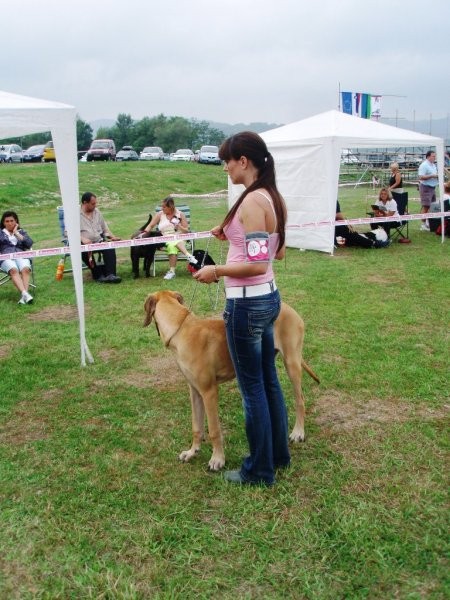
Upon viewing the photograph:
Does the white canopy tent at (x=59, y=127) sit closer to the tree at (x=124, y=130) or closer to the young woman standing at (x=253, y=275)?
the young woman standing at (x=253, y=275)

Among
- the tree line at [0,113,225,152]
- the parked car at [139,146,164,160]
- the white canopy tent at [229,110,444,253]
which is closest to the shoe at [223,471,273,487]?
the white canopy tent at [229,110,444,253]

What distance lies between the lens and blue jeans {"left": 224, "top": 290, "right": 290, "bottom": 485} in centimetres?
279

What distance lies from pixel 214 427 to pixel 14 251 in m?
5.65

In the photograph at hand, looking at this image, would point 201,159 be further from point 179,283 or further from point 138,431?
point 138,431

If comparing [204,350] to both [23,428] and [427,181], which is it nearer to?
[23,428]

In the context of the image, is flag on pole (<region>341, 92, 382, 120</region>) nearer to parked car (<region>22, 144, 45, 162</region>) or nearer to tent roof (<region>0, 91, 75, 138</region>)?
parked car (<region>22, 144, 45, 162</region>)

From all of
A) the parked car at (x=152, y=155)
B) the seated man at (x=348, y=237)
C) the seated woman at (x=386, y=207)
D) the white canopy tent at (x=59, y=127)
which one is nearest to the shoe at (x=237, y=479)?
the white canopy tent at (x=59, y=127)

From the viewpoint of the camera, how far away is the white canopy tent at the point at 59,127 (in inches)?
171

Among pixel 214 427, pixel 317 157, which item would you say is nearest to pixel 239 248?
pixel 214 427

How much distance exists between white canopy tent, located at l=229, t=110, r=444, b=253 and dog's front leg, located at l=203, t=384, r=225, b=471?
26.1 ft

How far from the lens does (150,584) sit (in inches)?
96.7

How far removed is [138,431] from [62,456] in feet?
1.85

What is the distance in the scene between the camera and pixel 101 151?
126 feet

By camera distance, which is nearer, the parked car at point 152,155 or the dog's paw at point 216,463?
the dog's paw at point 216,463
